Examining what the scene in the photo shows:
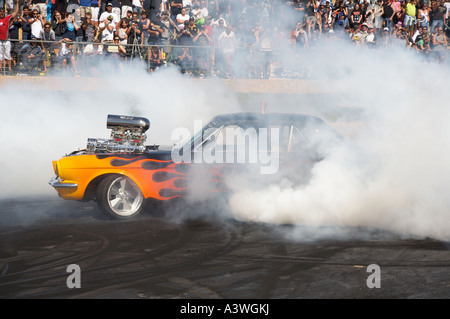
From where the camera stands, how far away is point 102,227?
7562 millimetres

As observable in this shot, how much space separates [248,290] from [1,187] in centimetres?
683

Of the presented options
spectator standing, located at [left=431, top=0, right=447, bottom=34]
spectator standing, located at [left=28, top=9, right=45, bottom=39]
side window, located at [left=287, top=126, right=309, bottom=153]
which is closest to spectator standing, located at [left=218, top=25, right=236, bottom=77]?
spectator standing, located at [left=28, top=9, right=45, bottom=39]

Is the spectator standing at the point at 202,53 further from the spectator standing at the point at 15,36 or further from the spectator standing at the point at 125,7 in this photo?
the spectator standing at the point at 15,36

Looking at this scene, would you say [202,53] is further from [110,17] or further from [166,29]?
[110,17]

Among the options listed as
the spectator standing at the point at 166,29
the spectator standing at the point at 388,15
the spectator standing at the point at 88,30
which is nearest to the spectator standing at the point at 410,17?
the spectator standing at the point at 388,15

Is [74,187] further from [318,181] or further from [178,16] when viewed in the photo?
[178,16]

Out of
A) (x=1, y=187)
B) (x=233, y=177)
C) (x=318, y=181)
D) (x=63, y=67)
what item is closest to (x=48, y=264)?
(x=233, y=177)

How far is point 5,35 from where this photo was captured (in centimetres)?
1431

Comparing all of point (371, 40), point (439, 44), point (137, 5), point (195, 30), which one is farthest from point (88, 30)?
point (439, 44)

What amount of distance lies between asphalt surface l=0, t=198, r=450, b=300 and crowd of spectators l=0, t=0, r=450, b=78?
6.78 metres

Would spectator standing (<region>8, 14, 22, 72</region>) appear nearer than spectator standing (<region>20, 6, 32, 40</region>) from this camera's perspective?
Yes

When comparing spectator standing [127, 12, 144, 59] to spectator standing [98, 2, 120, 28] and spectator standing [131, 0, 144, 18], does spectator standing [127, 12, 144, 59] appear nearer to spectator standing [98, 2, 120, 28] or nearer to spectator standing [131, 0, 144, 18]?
spectator standing [98, 2, 120, 28]

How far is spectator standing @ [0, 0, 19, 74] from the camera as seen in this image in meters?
13.8

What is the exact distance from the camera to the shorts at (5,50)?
542 inches
